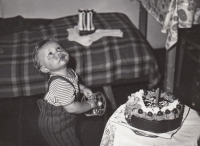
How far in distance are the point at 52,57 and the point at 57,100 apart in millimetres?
231

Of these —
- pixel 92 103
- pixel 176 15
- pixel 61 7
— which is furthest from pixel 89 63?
pixel 61 7

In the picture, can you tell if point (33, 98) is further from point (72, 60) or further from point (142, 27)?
point (142, 27)

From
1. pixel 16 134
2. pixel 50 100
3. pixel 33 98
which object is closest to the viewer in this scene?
pixel 50 100

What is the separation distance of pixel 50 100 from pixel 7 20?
1590mm

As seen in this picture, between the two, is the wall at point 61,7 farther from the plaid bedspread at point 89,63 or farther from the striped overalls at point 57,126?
the striped overalls at point 57,126

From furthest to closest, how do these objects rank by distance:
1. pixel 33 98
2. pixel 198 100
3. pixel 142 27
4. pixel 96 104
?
pixel 142 27
pixel 33 98
pixel 198 100
pixel 96 104

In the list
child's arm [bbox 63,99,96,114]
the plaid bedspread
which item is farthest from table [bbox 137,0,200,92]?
child's arm [bbox 63,99,96,114]

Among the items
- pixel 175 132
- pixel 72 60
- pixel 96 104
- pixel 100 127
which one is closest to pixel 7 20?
pixel 72 60

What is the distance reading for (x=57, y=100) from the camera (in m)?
1.61

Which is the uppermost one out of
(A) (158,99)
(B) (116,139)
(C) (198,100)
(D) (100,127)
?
(A) (158,99)

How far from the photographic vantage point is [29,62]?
229 cm

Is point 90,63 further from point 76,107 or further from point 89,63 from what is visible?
point 76,107

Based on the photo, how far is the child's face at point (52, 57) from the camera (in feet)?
5.29

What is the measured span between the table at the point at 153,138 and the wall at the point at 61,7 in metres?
2.05
